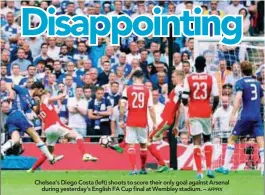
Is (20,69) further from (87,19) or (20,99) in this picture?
(87,19)

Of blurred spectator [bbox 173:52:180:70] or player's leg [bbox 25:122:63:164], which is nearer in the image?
player's leg [bbox 25:122:63:164]

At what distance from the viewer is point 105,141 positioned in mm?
19172

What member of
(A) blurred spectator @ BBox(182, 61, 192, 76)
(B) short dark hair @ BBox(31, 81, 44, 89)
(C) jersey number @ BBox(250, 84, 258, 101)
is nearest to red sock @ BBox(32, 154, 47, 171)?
(B) short dark hair @ BBox(31, 81, 44, 89)

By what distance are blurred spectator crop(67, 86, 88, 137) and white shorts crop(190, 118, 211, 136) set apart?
13.2ft

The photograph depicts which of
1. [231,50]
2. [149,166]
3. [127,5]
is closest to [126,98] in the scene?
[149,166]

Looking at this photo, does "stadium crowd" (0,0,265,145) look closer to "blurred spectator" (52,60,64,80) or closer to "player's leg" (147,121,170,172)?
"blurred spectator" (52,60,64,80)

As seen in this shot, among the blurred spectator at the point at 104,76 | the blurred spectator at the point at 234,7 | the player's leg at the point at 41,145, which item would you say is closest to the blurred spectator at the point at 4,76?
the player's leg at the point at 41,145

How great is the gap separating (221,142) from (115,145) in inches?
75.0

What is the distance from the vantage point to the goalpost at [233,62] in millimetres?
18578

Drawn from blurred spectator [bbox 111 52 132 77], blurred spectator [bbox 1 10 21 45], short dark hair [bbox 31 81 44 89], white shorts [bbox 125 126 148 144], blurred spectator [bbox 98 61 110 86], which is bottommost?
white shorts [bbox 125 126 148 144]

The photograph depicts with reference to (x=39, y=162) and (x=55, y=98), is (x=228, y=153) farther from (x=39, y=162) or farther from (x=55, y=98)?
(x=55, y=98)

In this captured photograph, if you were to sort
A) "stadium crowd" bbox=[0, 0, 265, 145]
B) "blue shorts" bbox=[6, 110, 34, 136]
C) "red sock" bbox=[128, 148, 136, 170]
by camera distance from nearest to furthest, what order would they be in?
"red sock" bbox=[128, 148, 136, 170]
"blue shorts" bbox=[6, 110, 34, 136]
"stadium crowd" bbox=[0, 0, 265, 145]

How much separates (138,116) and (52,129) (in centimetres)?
187

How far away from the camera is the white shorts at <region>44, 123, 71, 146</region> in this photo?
723 inches
